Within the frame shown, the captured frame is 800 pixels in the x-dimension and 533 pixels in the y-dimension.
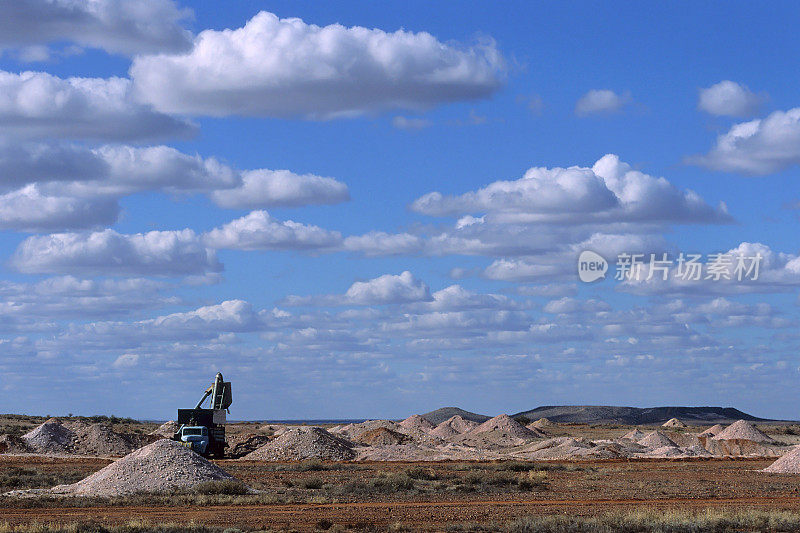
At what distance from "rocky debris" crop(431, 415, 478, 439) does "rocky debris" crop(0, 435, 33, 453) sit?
39.5 meters

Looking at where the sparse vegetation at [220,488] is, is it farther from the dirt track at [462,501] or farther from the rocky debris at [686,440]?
the rocky debris at [686,440]

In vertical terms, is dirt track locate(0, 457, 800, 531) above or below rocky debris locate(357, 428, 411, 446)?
below

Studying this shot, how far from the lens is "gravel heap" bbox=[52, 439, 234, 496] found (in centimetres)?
3491

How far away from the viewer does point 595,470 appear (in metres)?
53.6

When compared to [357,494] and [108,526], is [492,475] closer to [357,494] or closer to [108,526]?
[357,494]

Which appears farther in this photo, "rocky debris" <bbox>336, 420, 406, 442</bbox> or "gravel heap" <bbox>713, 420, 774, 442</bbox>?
"gravel heap" <bbox>713, 420, 774, 442</bbox>

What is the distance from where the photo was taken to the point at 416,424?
10525 cm

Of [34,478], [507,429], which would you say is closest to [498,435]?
[507,429]

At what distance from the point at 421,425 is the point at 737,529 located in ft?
266

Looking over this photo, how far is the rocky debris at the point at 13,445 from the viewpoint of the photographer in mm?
66062

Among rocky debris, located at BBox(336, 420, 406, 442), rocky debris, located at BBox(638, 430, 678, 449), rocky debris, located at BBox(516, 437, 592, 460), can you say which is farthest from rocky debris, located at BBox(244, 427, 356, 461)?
rocky debris, located at BBox(638, 430, 678, 449)

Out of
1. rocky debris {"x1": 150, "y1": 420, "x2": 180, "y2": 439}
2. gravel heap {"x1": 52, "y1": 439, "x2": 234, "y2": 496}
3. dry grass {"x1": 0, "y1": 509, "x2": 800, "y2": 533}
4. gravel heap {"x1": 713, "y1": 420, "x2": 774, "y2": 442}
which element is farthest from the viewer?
gravel heap {"x1": 713, "y1": 420, "x2": 774, "y2": 442}

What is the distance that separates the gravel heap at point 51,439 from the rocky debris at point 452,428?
36169 millimetres

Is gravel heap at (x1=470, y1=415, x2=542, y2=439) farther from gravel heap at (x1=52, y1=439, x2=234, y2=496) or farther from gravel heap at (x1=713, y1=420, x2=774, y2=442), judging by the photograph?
gravel heap at (x1=52, y1=439, x2=234, y2=496)
